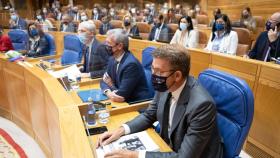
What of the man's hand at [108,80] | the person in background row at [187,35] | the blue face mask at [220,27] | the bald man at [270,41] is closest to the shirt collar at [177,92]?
the man's hand at [108,80]

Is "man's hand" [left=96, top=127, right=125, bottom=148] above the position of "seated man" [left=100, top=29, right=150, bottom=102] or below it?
below

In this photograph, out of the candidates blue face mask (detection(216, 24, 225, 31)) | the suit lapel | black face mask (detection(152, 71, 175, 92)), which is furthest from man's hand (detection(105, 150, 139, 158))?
blue face mask (detection(216, 24, 225, 31))

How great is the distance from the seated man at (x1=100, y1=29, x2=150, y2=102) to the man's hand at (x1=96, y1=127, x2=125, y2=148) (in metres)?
0.62

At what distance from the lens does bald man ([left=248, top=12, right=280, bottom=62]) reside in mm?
2701

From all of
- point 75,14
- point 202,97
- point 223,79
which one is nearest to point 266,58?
point 223,79

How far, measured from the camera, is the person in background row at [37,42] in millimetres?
3871

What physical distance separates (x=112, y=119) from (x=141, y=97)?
1.75 feet

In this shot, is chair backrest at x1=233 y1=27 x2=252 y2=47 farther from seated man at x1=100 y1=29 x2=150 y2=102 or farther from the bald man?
seated man at x1=100 y1=29 x2=150 y2=102

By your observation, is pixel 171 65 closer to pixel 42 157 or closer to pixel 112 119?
pixel 112 119

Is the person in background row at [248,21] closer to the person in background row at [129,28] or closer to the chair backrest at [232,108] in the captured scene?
the person in background row at [129,28]

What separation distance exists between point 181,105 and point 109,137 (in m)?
0.44

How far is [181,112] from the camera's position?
1.12 meters

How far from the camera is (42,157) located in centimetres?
231

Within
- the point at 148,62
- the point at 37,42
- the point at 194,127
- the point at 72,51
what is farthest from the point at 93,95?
the point at 37,42
